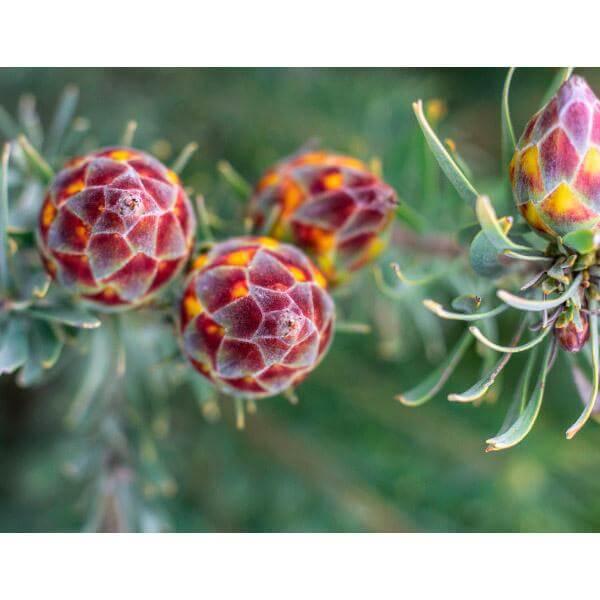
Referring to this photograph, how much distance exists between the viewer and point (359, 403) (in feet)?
12.1

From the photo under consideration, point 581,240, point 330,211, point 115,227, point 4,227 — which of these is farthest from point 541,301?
point 4,227

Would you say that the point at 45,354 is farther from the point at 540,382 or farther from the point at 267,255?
the point at 540,382

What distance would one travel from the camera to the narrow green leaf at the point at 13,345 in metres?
1.83

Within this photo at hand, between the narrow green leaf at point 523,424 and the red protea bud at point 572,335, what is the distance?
52 mm

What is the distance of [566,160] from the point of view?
1451mm

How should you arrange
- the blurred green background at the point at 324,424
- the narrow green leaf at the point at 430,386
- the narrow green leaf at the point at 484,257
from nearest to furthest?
the narrow green leaf at the point at 484,257, the narrow green leaf at the point at 430,386, the blurred green background at the point at 324,424

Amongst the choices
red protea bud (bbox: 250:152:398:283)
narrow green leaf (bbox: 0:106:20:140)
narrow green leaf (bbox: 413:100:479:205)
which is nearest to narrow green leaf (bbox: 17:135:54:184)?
red protea bud (bbox: 250:152:398:283)

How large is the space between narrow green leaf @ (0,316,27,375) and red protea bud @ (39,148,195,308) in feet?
0.80

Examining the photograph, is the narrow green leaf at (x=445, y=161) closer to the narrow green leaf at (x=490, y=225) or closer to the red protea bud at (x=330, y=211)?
the narrow green leaf at (x=490, y=225)

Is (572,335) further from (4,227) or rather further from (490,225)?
(4,227)

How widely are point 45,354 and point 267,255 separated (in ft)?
2.34

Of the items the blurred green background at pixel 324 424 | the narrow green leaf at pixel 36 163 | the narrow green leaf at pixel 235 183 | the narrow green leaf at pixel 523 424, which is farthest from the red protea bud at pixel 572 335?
the blurred green background at pixel 324 424

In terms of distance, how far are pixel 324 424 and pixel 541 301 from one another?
2.37m

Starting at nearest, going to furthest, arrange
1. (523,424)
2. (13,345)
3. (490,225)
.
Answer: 1. (490,225)
2. (523,424)
3. (13,345)
